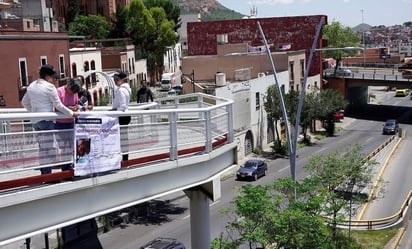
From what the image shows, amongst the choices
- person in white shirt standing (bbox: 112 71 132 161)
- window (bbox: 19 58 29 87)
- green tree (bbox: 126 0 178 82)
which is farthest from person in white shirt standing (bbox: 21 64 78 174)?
green tree (bbox: 126 0 178 82)

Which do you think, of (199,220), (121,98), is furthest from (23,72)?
(121,98)

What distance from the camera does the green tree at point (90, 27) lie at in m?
68.8

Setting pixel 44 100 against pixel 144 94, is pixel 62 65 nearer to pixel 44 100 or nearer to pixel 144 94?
pixel 144 94

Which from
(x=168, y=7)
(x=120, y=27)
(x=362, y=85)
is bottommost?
(x=362, y=85)

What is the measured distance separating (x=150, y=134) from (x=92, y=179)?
5.39 ft

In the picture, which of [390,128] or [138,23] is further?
[138,23]

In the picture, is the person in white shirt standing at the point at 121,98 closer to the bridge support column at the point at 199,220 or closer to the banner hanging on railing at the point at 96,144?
the banner hanging on railing at the point at 96,144

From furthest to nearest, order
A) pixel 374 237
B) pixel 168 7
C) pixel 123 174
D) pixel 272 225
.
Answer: pixel 168 7 < pixel 374 237 < pixel 272 225 < pixel 123 174

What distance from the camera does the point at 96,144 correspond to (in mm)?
7770

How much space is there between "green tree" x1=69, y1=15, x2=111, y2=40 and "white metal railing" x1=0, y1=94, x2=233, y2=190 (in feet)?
188

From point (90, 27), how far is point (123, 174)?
209ft

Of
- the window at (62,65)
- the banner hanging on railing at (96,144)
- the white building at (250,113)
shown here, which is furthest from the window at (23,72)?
the banner hanging on railing at (96,144)

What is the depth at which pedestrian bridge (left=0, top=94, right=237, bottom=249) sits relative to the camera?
6.91 meters

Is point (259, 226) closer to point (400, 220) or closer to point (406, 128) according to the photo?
point (400, 220)
